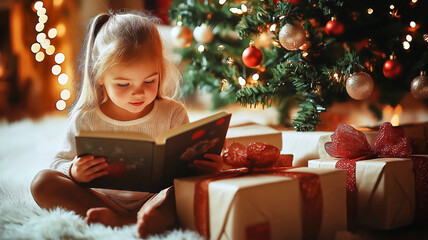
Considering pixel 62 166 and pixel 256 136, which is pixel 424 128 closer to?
pixel 256 136

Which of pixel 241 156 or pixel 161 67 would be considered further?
pixel 161 67

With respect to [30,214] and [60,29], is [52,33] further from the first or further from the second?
[30,214]

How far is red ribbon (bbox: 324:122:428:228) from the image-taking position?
0.93 metres

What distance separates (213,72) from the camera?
1.58m

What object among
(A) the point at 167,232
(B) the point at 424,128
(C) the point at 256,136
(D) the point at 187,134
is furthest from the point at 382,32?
(A) the point at 167,232

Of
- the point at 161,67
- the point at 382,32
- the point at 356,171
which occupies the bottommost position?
the point at 356,171

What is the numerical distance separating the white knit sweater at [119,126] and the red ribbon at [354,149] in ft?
1.27

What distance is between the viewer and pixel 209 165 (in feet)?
2.93

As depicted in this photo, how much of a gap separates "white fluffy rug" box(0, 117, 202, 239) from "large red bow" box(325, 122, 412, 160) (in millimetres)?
399

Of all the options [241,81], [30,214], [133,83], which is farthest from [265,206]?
[241,81]

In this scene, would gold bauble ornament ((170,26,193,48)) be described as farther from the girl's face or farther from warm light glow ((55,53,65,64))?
warm light glow ((55,53,65,64))

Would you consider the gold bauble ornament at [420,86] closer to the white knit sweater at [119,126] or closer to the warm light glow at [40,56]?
the white knit sweater at [119,126]

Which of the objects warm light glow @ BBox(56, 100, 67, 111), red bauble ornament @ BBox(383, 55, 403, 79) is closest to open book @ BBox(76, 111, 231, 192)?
red bauble ornament @ BBox(383, 55, 403, 79)

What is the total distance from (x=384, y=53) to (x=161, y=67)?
26.5 inches
